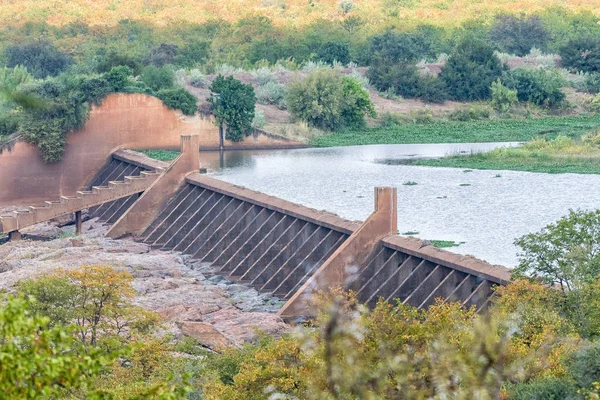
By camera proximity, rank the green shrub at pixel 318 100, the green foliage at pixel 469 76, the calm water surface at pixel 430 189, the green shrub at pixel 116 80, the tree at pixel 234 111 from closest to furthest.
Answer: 1. the calm water surface at pixel 430 189
2. the green shrub at pixel 116 80
3. the tree at pixel 234 111
4. the green shrub at pixel 318 100
5. the green foliage at pixel 469 76

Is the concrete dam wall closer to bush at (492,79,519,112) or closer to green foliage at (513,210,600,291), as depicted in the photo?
bush at (492,79,519,112)

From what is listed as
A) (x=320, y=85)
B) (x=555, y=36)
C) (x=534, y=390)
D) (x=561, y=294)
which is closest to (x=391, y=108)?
(x=320, y=85)

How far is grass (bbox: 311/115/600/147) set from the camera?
7281 cm

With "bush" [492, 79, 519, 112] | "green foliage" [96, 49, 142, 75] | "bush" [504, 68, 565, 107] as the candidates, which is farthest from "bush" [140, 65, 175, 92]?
"bush" [504, 68, 565, 107]

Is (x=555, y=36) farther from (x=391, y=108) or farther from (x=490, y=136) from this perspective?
(x=490, y=136)

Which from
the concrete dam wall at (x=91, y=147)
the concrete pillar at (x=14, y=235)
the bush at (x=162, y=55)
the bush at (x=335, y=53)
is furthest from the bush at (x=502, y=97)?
the concrete pillar at (x=14, y=235)

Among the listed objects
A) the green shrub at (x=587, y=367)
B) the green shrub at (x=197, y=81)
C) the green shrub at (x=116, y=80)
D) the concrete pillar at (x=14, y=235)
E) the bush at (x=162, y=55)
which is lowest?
the bush at (x=162, y=55)

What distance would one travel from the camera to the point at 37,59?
336ft

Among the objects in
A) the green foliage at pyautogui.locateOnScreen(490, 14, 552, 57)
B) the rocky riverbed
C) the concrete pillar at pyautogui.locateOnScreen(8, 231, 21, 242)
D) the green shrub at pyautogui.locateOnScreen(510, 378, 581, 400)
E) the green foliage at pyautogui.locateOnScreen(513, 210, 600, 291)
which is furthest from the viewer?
the green foliage at pyautogui.locateOnScreen(490, 14, 552, 57)

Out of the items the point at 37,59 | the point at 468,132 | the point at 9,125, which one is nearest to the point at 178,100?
the point at 9,125

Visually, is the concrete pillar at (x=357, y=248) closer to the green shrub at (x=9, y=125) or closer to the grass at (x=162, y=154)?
the grass at (x=162, y=154)

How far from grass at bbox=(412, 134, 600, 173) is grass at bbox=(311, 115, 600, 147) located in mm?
7515

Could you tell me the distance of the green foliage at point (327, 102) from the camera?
77375 mm

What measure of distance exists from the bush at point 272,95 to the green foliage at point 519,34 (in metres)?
38.0
